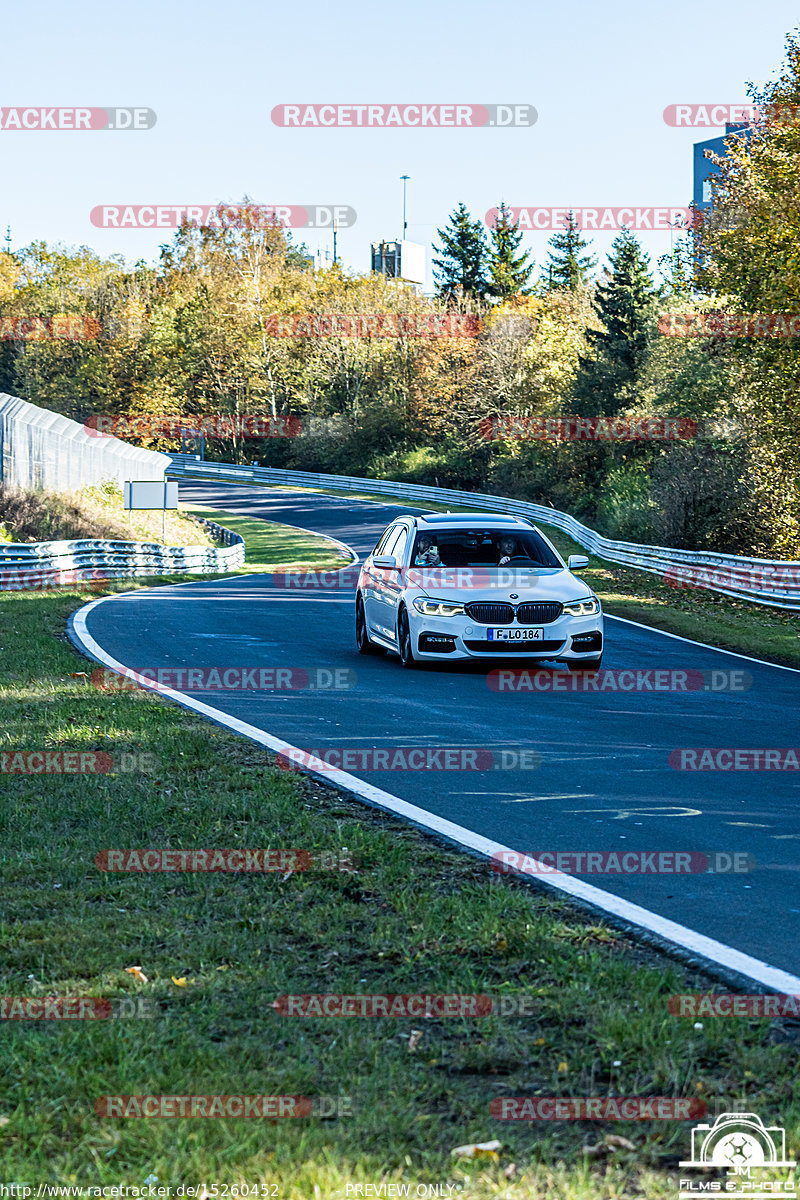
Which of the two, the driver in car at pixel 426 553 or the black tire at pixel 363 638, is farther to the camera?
the black tire at pixel 363 638

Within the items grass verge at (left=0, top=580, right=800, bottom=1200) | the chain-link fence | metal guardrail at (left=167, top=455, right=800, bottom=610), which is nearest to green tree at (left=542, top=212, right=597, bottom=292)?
metal guardrail at (left=167, top=455, right=800, bottom=610)

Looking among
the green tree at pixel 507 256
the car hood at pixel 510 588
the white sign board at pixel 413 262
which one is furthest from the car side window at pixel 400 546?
the white sign board at pixel 413 262

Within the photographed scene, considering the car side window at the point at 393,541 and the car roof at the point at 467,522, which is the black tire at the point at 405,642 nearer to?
the car roof at the point at 467,522

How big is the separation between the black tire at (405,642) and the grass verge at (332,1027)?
21.7ft

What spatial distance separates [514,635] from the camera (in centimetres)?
1302

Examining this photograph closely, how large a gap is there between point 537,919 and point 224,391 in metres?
80.0

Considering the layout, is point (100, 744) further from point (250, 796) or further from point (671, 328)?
point (671, 328)

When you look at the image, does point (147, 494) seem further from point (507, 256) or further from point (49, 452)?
point (507, 256)

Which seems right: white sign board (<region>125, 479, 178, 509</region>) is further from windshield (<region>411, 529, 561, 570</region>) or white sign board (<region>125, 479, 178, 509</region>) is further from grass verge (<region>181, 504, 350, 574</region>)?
windshield (<region>411, 529, 561, 570</region>)

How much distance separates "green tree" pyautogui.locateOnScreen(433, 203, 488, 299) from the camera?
308 feet

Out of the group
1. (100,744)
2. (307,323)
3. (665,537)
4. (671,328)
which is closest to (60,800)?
(100,744)

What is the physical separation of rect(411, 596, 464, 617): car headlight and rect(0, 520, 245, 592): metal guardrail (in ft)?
41.2

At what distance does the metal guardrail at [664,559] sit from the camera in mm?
24094

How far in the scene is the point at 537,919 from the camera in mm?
4957
